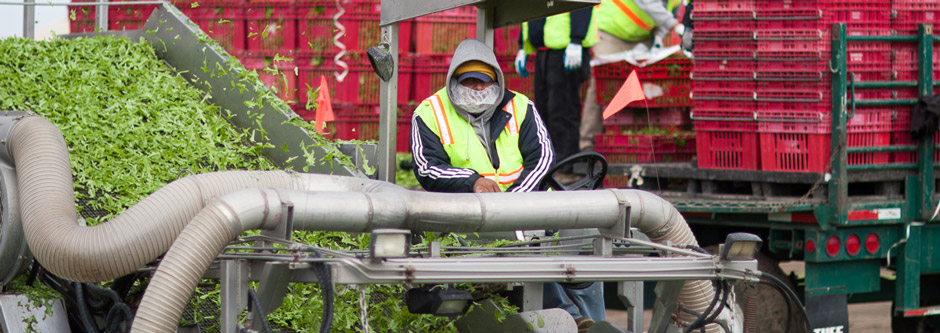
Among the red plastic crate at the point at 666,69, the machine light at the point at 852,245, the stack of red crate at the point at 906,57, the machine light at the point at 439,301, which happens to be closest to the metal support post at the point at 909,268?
the machine light at the point at 852,245

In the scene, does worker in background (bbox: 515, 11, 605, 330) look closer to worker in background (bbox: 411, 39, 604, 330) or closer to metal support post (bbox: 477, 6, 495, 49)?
metal support post (bbox: 477, 6, 495, 49)

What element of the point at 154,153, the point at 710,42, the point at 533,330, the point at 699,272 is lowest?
the point at 533,330

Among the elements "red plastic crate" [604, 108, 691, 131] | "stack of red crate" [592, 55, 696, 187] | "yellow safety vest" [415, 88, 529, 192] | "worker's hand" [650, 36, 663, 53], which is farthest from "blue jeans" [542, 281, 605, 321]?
"worker's hand" [650, 36, 663, 53]

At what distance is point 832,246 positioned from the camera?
7773 mm

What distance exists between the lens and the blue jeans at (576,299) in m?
5.73

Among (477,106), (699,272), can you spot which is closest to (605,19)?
(477,106)

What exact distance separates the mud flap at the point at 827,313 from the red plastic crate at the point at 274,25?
5.30 metres

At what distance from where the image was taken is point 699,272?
14.9ft

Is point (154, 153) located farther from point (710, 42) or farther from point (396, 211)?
point (710, 42)

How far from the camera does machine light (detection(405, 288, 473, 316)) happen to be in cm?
462

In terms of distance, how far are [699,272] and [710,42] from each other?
13.7ft

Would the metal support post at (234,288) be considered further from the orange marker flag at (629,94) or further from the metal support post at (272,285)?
the orange marker flag at (629,94)

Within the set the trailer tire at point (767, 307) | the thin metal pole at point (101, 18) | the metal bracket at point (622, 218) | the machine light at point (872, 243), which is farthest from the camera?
the thin metal pole at point (101, 18)

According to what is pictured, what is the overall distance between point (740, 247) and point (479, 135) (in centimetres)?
200
